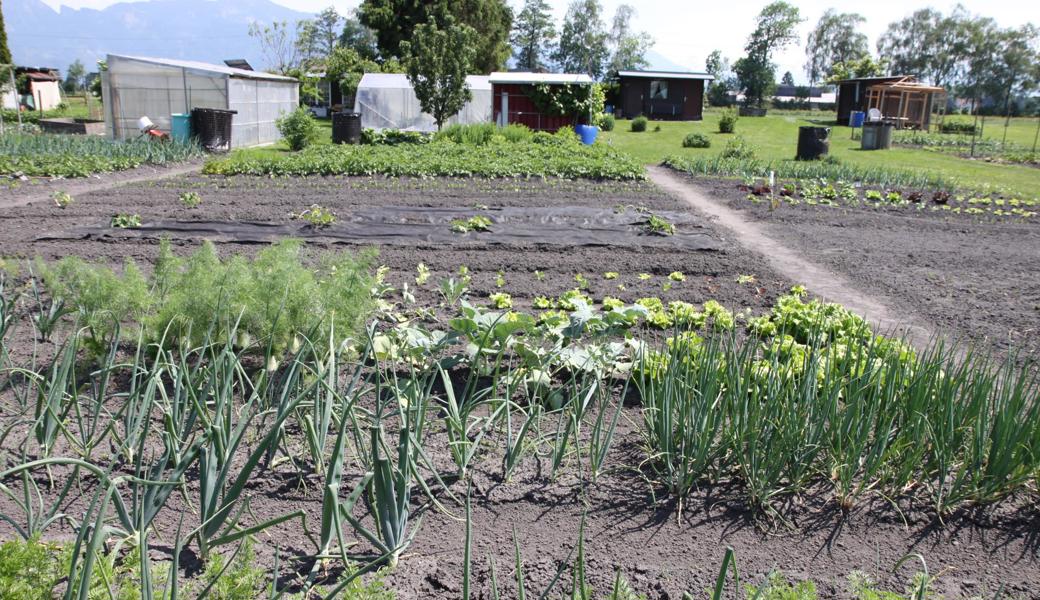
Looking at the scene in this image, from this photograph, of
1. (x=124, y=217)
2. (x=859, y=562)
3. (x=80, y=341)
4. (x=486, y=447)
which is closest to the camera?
(x=859, y=562)

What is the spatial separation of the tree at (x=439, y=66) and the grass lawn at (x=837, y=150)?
5080mm

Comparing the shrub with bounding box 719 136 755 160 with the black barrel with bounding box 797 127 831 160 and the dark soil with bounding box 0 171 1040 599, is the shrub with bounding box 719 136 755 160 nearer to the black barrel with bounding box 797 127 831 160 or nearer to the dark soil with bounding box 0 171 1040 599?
the black barrel with bounding box 797 127 831 160

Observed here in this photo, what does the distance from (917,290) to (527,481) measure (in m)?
5.11

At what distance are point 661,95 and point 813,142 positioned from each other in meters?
21.4

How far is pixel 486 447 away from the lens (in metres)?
3.14

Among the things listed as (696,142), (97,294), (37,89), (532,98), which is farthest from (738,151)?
(37,89)

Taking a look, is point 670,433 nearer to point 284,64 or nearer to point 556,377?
point 556,377

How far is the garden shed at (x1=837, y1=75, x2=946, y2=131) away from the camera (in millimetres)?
37625

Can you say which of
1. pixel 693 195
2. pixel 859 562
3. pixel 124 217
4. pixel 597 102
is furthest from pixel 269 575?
pixel 597 102

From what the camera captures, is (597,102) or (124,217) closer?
(124,217)

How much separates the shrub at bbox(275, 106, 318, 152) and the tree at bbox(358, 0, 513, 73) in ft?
72.1

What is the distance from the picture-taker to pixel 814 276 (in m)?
7.17

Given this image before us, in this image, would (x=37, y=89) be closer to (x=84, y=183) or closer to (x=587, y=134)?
(x=587, y=134)

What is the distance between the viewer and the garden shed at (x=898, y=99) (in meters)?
37.6
